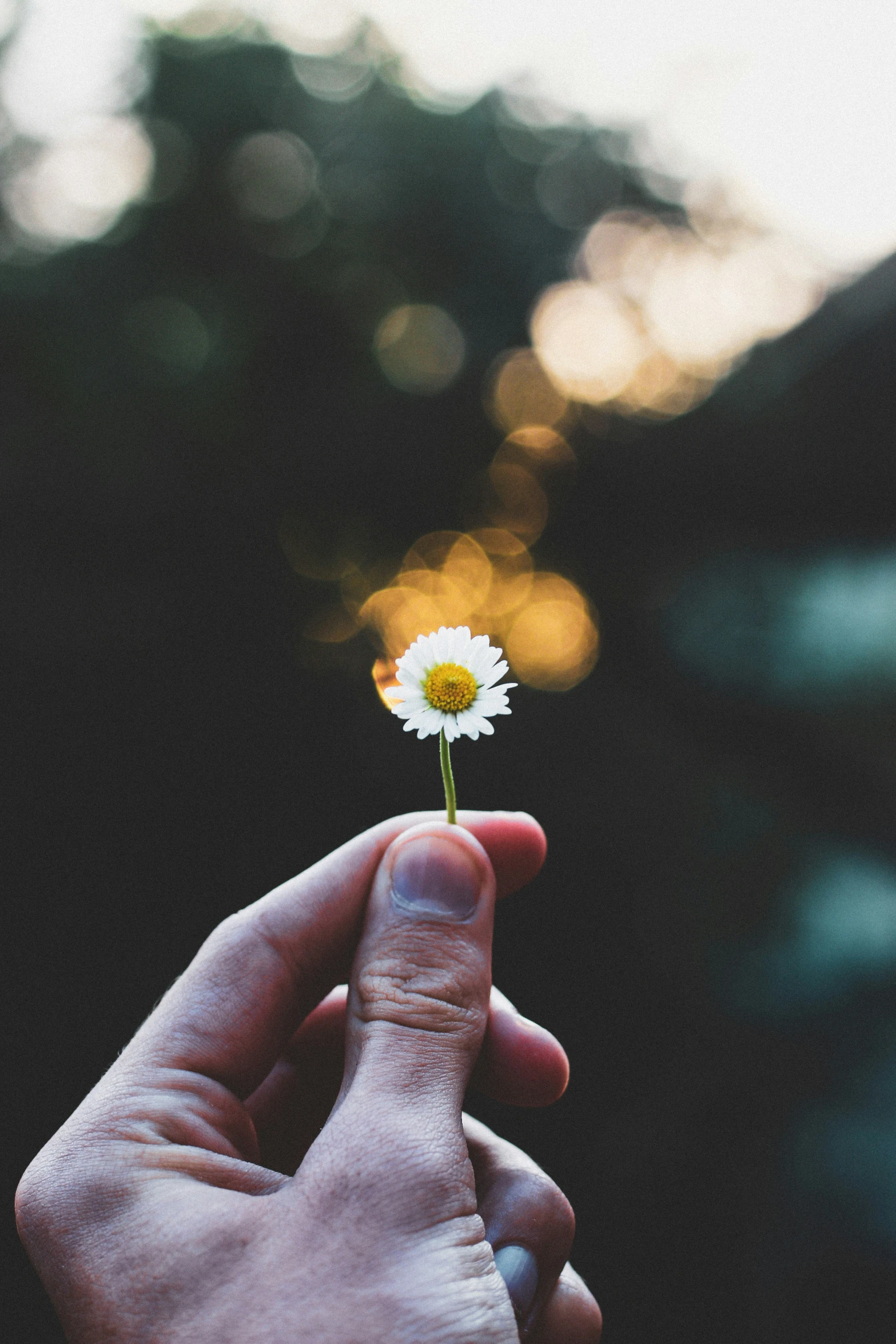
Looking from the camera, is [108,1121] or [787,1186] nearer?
[108,1121]

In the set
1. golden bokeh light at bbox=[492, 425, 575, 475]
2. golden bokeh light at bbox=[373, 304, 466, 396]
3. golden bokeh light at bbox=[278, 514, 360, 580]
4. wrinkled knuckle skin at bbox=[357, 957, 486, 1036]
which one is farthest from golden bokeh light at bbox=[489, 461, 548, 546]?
wrinkled knuckle skin at bbox=[357, 957, 486, 1036]

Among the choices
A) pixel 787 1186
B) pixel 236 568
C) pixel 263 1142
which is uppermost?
pixel 236 568

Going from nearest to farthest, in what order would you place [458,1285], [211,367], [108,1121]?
[458,1285] < [108,1121] < [211,367]

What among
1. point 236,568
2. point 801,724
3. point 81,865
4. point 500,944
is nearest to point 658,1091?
point 500,944

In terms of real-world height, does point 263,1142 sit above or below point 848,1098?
above

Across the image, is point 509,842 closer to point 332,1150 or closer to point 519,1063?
point 519,1063

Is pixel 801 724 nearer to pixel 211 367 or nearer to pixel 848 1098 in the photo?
pixel 848 1098
